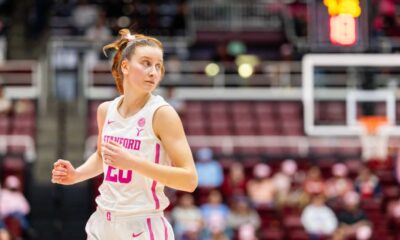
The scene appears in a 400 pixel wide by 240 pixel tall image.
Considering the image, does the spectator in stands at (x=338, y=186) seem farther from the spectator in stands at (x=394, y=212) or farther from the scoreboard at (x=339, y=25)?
the scoreboard at (x=339, y=25)

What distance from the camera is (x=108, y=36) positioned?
1870cm

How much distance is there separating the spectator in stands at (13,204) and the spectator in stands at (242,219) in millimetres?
2910

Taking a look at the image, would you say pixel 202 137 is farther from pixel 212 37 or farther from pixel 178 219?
pixel 212 37

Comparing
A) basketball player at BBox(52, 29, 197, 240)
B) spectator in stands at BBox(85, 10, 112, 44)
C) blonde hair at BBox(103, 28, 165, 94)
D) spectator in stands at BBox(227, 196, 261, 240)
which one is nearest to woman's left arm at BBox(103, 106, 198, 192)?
basketball player at BBox(52, 29, 197, 240)

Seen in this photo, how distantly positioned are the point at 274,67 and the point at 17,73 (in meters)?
4.94

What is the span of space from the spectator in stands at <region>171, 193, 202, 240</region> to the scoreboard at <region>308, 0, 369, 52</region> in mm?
3168

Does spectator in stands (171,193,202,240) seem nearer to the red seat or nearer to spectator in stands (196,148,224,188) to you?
spectator in stands (196,148,224,188)

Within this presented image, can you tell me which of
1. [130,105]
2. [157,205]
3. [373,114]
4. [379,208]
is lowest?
[379,208]

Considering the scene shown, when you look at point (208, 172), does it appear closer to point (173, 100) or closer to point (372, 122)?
point (173, 100)

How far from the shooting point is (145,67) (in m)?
4.48

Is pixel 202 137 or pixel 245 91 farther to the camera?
pixel 245 91

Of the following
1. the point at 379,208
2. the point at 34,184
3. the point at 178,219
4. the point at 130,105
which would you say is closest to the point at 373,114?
the point at 379,208

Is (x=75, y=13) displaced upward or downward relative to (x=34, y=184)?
upward

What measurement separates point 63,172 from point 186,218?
8692 mm
